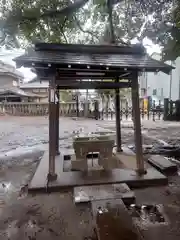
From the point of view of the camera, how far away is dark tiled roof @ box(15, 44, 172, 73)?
385 centimetres

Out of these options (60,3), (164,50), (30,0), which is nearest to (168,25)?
(164,50)

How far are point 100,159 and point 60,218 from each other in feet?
6.04

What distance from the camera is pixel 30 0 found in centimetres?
704

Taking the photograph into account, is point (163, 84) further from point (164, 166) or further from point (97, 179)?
point (97, 179)

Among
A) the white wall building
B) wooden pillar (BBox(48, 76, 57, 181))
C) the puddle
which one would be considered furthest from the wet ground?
the white wall building

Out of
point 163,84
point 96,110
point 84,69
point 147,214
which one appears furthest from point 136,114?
point 163,84

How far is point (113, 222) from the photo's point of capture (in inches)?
103

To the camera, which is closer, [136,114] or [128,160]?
[136,114]

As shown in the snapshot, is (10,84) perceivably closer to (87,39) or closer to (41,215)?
(87,39)

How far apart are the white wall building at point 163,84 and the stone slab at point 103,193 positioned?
48.7 feet

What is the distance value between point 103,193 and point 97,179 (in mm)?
638

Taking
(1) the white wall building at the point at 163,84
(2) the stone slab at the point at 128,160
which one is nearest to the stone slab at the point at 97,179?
(2) the stone slab at the point at 128,160

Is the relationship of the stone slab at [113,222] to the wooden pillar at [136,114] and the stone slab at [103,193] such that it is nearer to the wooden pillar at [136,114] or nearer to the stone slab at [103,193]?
the stone slab at [103,193]

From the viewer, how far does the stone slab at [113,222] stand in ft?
7.77
